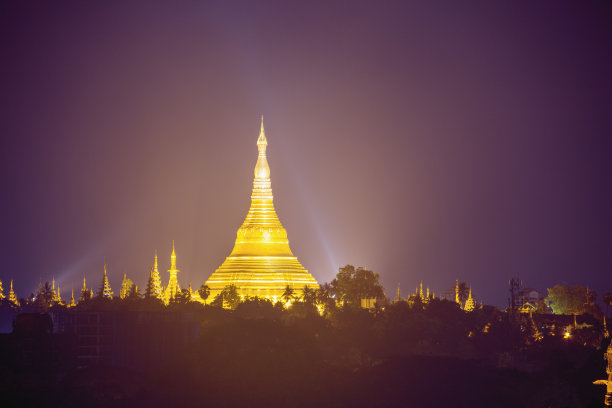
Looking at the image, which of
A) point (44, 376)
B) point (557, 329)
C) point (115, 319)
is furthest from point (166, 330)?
point (557, 329)

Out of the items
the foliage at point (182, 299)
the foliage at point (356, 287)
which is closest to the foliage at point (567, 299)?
the foliage at point (356, 287)

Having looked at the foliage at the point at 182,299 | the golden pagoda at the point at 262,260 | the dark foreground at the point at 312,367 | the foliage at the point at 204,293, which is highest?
the golden pagoda at the point at 262,260

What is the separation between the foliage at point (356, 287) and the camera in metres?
148

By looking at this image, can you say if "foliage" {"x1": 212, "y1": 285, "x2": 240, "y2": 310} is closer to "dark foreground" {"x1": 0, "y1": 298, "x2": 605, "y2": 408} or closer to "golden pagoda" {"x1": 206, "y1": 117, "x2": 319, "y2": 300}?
"golden pagoda" {"x1": 206, "y1": 117, "x2": 319, "y2": 300}

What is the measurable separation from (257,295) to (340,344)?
3225 cm

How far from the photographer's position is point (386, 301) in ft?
473

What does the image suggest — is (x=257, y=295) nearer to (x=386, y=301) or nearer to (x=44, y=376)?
(x=386, y=301)

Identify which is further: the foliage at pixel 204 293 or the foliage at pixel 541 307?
the foliage at pixel 541 307

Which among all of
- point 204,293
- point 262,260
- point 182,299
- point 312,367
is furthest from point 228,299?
point 312,367

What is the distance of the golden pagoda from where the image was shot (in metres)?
158

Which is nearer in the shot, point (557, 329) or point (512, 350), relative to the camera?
point (512, 350)

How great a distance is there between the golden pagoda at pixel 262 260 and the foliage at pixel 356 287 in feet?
27.3

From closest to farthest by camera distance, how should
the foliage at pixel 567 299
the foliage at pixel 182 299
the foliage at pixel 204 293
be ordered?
1. the foliage at pixel 182 299
2. the foliage at pixel 204 293
3. the foliage at pixel 567 299

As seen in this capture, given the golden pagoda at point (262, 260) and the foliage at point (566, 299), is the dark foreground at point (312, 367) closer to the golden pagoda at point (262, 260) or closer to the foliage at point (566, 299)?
the golden pagoda at point (262, 260)
